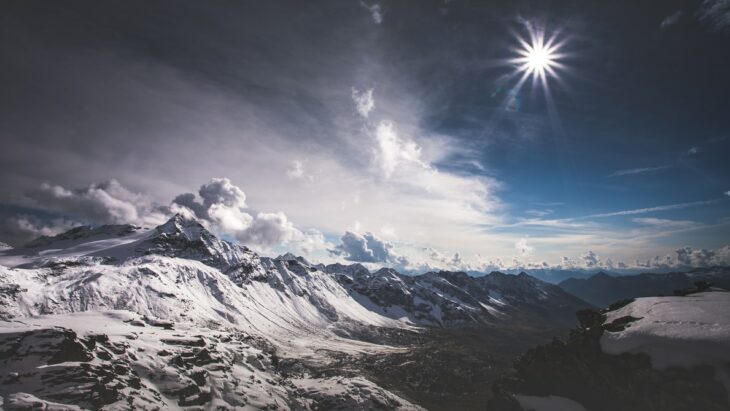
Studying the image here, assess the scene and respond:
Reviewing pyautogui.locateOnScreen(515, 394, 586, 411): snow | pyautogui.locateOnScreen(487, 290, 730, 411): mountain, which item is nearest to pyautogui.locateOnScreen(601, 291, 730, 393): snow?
pyautogui.locateOnScreen(487, 290, 730, 411): mountain

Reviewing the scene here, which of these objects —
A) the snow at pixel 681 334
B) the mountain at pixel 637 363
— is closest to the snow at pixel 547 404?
the mountain at pixel 637 363

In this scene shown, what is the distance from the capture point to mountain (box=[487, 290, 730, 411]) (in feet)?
134

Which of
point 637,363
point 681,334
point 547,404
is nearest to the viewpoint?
point 681,334

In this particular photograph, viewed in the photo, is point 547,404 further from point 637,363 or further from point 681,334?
point 681,334

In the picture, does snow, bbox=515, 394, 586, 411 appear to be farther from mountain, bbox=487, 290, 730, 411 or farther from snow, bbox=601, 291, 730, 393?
snow, bbox=601, 291, 730, 393

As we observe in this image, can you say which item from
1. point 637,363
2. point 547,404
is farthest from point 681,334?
point 547,404

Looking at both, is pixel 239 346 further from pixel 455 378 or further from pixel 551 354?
pixel 455 378

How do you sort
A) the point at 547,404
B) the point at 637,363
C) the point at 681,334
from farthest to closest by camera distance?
the point at 547,404
the point at 637,363
the point at 681,334

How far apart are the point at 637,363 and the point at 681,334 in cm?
705

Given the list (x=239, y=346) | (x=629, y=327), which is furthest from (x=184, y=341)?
(x=629, y=327)

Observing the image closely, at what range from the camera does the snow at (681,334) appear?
4103 centimetres

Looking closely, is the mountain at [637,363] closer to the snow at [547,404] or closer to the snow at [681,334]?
the snow at [681,334]

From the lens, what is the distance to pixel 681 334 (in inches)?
1740

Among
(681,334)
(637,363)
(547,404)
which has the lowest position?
(547,404)
